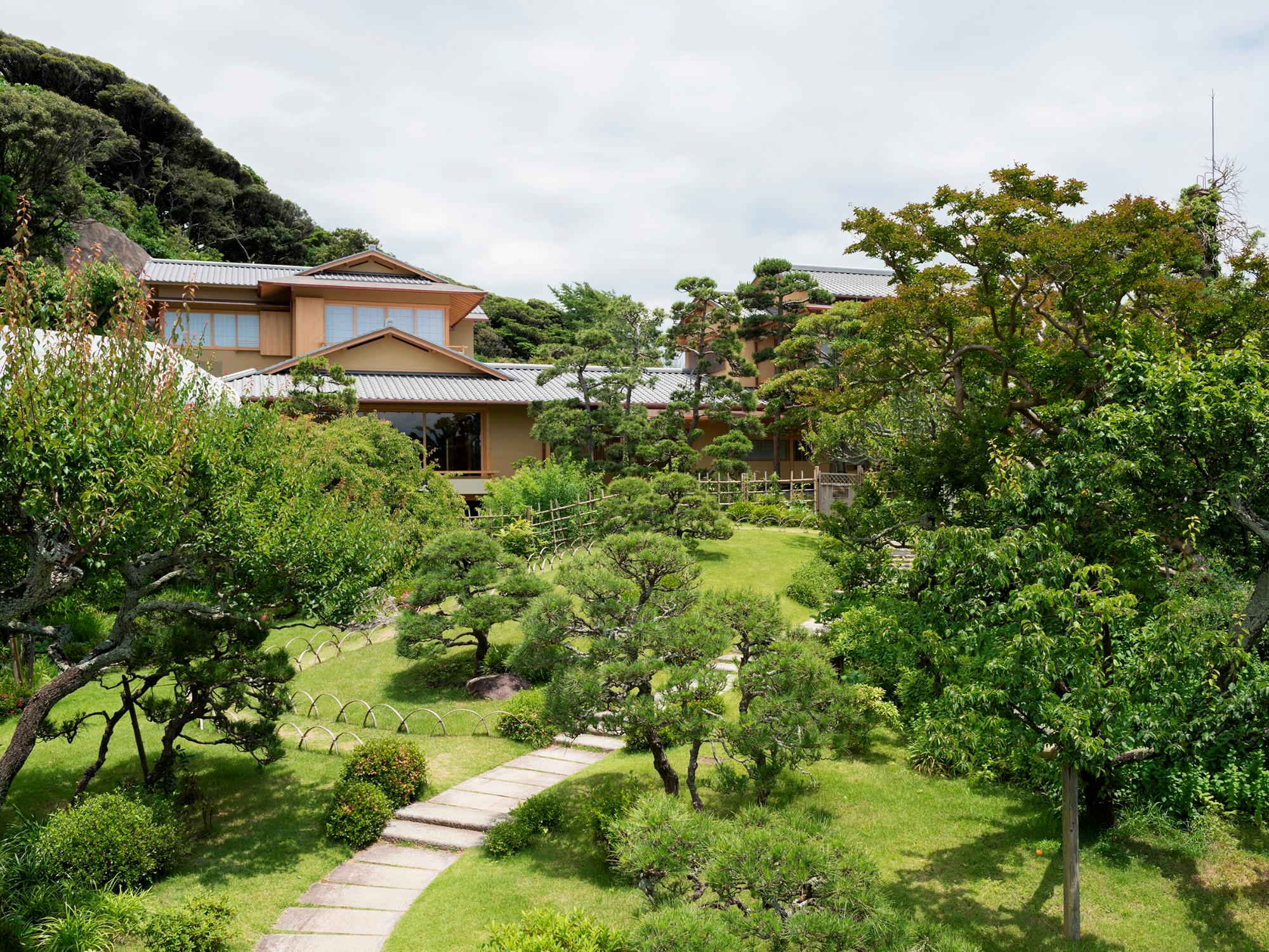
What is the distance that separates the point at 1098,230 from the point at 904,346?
306cm

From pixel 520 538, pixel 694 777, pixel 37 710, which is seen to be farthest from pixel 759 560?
pixel 37 710

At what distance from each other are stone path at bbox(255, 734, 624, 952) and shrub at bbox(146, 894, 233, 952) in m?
0.38

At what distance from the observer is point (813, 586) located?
1738cm

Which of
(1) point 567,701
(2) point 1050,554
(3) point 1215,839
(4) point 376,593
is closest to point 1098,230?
(2) point 1050,554

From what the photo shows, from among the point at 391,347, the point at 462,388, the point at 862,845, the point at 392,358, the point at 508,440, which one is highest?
the point at 391,347

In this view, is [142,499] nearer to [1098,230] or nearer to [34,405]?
[34,405]

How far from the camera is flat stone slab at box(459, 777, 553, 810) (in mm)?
11073

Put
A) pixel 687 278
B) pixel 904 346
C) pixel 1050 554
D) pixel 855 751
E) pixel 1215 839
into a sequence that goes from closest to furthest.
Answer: pixel 1050 554
pixel 1215 839
pixel 855 751
pixel 904 346
pixel 687 278

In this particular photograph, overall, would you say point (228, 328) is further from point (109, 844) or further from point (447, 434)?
point (109, 844)

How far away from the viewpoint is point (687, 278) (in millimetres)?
27656

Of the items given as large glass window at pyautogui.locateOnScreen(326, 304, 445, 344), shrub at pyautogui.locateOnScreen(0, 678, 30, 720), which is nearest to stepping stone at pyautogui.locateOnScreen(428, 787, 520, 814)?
shrub at pyautogui.locateOnScreen(0, 678, 30, 720)

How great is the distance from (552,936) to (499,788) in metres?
4.51

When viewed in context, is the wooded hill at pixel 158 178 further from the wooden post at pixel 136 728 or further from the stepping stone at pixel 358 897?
the stepping stone at pixel 358 897

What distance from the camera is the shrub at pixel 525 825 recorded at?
31.8 feet
